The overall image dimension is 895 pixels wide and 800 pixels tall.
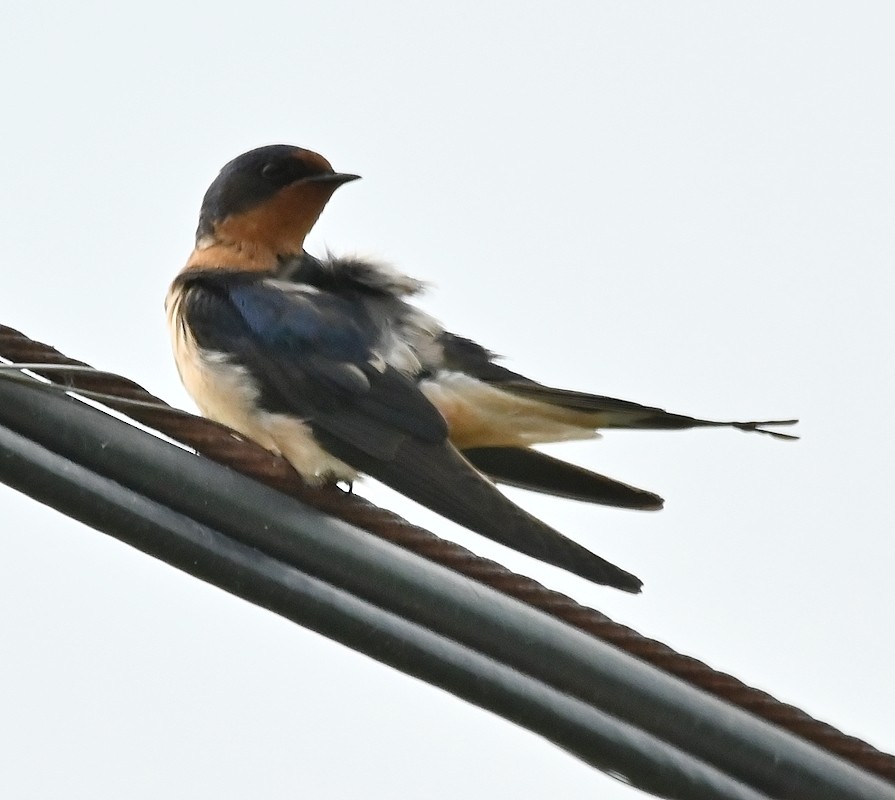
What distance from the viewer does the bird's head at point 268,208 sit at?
377 centimetres

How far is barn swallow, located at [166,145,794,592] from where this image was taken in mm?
2945

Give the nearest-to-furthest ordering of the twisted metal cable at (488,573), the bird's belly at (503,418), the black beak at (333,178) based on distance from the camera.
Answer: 1. the twisted metal cable at (488,573)
2. the bird's belly at (503,418)
3. the black beak at (333,178)

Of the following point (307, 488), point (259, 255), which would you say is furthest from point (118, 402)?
point (259, 255)

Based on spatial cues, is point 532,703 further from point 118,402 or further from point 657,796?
point 118,402

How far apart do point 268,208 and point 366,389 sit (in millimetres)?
835

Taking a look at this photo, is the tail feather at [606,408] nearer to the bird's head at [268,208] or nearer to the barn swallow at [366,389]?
the barn swallow at [366,389]

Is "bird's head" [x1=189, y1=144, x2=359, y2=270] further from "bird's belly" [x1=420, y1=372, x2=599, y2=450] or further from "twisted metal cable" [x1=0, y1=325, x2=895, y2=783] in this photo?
"twisted metal cable" [x1=0, y1=325, x2=895, y2=783]

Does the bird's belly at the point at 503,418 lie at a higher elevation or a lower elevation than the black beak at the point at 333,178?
Result: lower

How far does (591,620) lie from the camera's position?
5.95ft

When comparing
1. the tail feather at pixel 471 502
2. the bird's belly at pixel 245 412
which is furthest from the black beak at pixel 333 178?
the tail feather at pixel 471 502

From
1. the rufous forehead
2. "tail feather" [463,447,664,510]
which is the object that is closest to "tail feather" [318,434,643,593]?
"tail feather" [463,447,664,510]

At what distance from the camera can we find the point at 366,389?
122 inches

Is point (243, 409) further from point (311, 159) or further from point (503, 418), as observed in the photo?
point (311, 159)

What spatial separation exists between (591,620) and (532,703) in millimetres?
114
